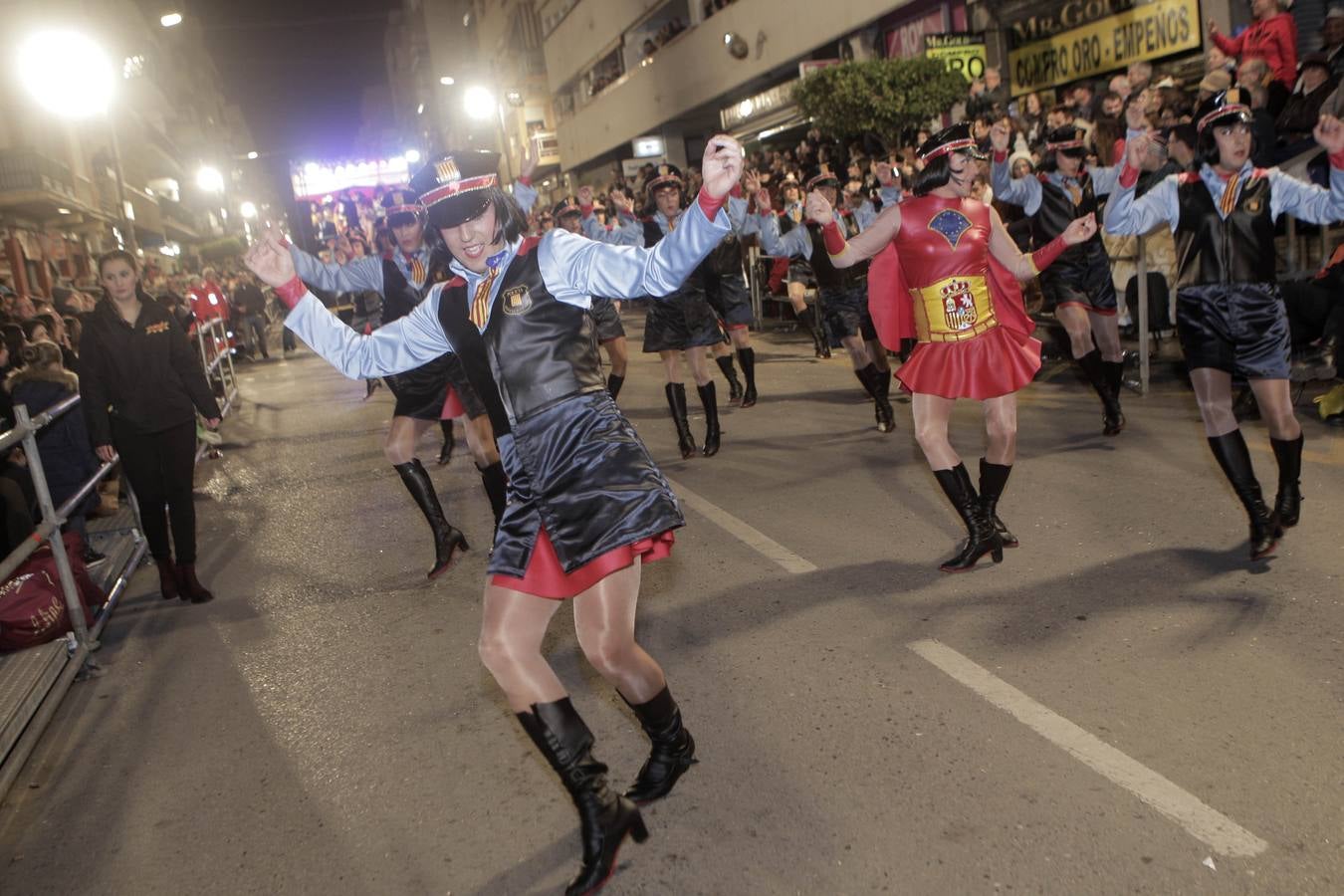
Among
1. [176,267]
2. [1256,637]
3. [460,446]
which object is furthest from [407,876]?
[176,267]

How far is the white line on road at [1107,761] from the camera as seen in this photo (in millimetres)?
3029

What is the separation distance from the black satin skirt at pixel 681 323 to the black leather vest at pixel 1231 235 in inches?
174

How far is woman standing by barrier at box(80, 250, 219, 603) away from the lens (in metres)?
6.33

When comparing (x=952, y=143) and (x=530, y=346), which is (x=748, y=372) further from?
(x=530, y=346)

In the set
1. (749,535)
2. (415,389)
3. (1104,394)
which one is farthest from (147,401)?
(1104,394)

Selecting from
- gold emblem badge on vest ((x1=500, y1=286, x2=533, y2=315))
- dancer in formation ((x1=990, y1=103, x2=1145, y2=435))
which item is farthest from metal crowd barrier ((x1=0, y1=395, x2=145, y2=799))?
dancer in formation ((x1=990, y1=103, x2=1145, y2=435))

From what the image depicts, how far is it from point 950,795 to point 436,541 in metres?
3.99

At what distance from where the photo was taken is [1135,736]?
11.9 feet

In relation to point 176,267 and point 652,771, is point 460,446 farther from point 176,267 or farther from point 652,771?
point 176,267

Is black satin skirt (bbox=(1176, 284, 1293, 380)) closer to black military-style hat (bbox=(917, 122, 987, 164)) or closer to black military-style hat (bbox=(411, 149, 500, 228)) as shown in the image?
black military-style hat (bbox=(917, 122, 987, 164))

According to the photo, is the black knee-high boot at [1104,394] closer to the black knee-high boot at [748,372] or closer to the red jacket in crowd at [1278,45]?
the black knee-high boot at [748,372]

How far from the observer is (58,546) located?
5.52m

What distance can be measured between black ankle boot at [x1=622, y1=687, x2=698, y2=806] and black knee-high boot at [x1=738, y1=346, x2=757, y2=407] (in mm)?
7250

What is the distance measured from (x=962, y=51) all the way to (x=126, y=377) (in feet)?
54.4
